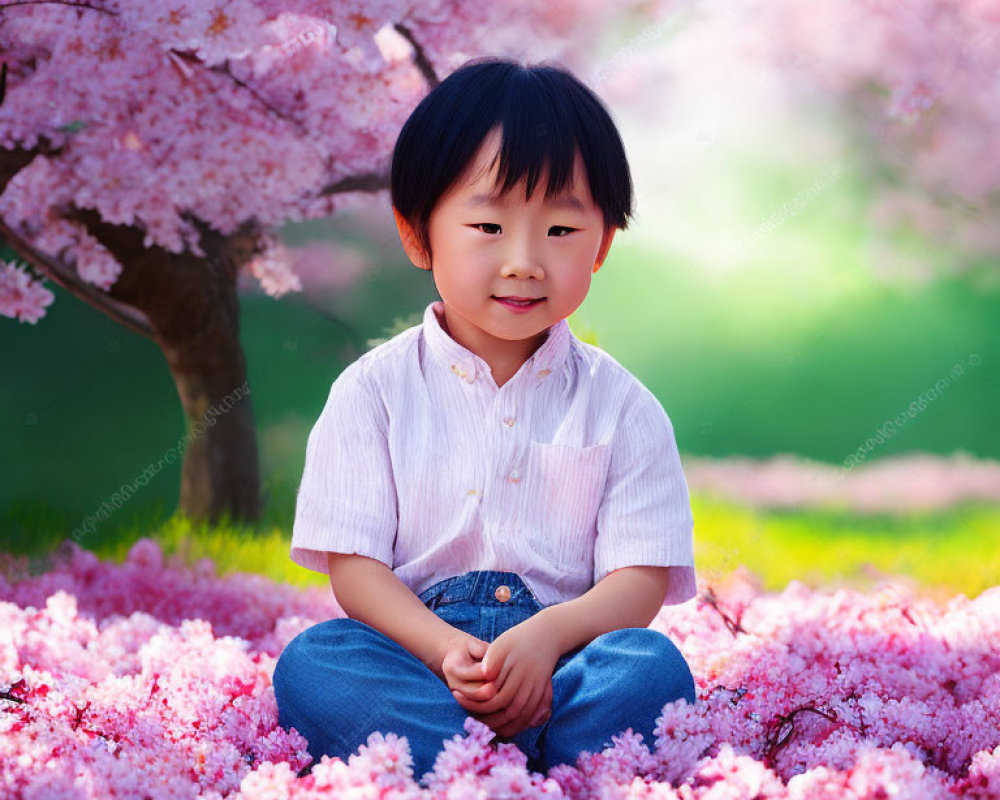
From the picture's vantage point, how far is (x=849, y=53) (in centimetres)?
270

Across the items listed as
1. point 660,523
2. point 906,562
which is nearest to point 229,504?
point 660,523

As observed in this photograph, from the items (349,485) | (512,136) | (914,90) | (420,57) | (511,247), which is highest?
(914,90)

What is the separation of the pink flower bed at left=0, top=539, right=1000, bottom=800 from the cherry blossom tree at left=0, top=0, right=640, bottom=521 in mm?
535

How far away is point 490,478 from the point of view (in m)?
1.55

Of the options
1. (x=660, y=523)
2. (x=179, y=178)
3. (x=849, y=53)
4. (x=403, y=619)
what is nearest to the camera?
(x=403, y=619)

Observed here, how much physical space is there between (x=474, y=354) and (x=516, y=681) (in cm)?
47

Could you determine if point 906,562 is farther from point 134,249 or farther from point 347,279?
point 134,249

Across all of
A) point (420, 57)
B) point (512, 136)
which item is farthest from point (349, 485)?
point (420, 57)

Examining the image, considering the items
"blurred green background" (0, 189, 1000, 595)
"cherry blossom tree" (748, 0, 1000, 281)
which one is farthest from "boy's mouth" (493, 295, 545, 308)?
"cherry blossom tree" (748, 0, 1000, 281)

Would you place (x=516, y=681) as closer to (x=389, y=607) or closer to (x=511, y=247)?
(x=389, y=607)

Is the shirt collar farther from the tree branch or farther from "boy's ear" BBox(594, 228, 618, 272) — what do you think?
the tree branch

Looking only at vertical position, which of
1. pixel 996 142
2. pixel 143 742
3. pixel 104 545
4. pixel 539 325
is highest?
pixel 996 142

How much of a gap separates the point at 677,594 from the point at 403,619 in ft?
1.37

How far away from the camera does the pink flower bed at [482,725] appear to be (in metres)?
1.21
